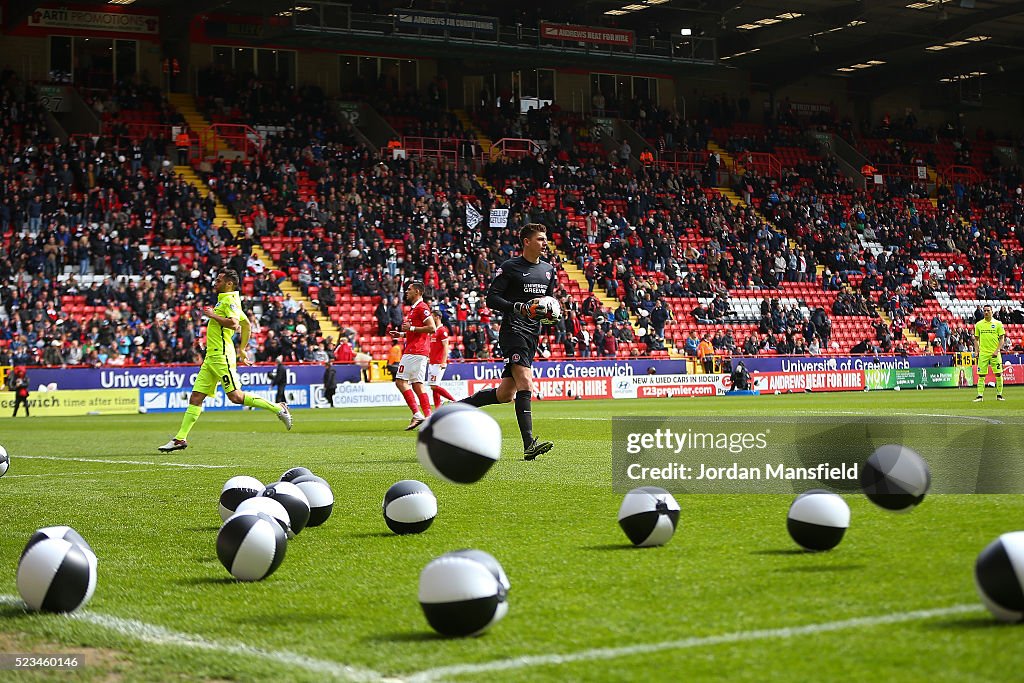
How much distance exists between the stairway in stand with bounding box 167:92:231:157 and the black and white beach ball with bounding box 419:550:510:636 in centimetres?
4183

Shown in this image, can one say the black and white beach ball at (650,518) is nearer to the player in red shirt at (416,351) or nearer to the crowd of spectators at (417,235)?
the player in red shirt at (416,351)

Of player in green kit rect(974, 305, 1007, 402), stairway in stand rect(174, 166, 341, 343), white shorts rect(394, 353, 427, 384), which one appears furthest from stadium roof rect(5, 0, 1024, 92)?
white shorts rect(394, 353, 427, 384)

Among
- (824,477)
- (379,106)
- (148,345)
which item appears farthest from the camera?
(379,106)

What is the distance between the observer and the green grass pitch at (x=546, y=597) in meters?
4.45

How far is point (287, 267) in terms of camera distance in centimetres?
3912

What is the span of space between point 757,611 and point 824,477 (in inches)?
166

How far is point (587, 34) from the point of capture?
49.6 m

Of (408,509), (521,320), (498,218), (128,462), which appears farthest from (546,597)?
(498,218)

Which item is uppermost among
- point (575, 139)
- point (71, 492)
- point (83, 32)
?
point (83, 32)

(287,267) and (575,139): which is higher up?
(575,139)

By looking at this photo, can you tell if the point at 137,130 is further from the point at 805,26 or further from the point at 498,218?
the point at 805,26

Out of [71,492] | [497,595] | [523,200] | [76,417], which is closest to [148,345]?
[76,417]

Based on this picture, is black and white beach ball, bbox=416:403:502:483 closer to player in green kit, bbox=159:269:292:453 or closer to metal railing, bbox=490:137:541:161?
player in green kit, bbox=159:269:292:453

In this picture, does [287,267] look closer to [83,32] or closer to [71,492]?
[83,32]
